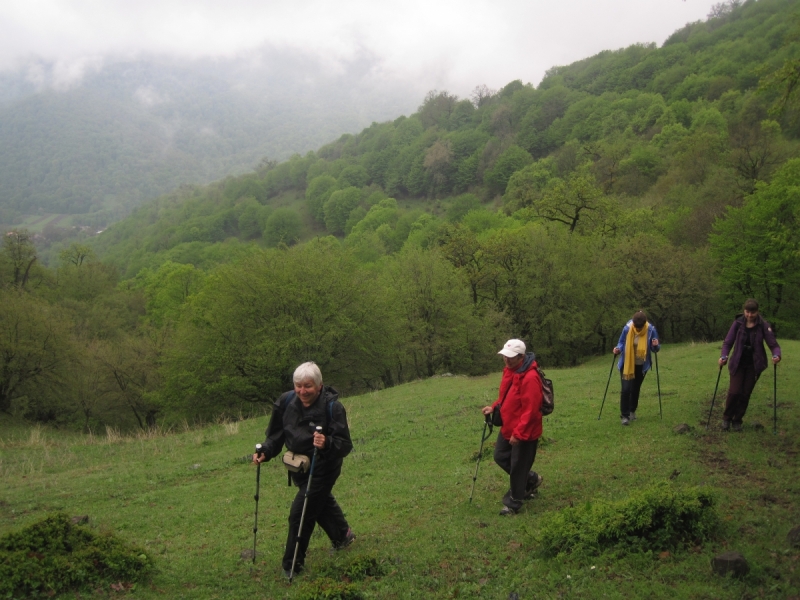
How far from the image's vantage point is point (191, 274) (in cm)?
7556

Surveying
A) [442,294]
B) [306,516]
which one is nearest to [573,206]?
[442,294]

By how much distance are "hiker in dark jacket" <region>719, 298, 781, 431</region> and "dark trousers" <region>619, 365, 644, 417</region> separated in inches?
77.2

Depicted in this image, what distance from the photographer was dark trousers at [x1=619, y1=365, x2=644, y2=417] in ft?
41.3

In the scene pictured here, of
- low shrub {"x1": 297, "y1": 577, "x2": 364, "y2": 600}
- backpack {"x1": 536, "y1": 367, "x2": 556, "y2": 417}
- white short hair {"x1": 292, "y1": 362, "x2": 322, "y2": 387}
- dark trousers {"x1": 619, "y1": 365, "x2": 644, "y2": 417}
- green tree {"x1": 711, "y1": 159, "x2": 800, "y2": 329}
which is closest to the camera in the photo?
low shrub {"x1": 297, "y1": 577, "x2": 364, "y2": 600}

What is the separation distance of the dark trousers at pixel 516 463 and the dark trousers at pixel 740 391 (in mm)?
5464

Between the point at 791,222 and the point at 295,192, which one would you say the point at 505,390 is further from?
the point at 295,192

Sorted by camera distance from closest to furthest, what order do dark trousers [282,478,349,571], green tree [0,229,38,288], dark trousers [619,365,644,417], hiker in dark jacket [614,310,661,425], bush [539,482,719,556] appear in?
bush [539,482,719,556] → dark trousers [282,478,349,571] → hiker in dark jacket [614,310,661,425] → dark trousers [619,365,644,417] → green tree [0,229,38,288]

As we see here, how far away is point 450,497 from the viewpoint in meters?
9.36

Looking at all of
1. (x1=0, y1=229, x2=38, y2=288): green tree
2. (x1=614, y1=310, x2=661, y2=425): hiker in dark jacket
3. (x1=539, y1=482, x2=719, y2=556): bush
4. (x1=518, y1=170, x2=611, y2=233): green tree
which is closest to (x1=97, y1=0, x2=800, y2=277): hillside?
(x1=518, y1=170, x2=611, y2=233): green tree

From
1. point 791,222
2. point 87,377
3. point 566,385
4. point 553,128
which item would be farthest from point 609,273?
point 553,128

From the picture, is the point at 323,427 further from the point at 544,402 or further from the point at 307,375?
the point at 544,402

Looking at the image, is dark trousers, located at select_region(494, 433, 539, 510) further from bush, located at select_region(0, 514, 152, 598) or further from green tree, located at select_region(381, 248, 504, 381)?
green tree, located at select_region(381, 248, 504, 381)

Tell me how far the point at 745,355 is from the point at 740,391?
78cm

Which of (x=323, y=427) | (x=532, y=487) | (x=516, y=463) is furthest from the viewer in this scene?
(x=532, y=487)
